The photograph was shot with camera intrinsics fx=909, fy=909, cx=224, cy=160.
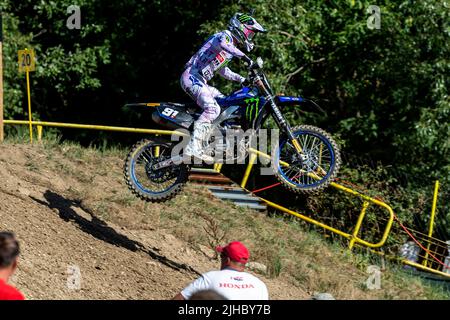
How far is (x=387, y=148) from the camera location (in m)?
19.8

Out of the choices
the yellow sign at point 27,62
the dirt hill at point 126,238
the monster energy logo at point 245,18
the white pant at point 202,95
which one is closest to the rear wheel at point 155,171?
the white pant at point 202,95

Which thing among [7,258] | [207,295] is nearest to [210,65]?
[7,258]

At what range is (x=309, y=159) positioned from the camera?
35.7ft

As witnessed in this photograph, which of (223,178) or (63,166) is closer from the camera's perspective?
(63,166)

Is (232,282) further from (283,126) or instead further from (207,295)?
(283,126)

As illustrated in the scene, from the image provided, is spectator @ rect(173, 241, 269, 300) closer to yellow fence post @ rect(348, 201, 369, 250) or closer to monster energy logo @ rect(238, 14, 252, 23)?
monster energy logo @ rect(238, 14, 252, 23)

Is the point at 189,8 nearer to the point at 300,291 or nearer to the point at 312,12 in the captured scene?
the point at 312,12

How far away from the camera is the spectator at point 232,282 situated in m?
7.21

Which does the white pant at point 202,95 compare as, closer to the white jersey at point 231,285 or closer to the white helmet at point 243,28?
the white helmet at point 243,28

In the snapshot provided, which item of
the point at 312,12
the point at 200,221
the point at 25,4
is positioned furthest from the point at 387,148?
the point at 25,4

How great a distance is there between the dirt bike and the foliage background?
5480 mm

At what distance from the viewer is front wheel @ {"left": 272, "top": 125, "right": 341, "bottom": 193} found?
10836 mm

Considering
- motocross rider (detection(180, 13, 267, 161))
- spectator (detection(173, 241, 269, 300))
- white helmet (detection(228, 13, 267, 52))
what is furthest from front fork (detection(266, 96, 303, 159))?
spectator (detection(173, 241, 269, 300))

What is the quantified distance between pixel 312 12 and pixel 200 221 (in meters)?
7.93
